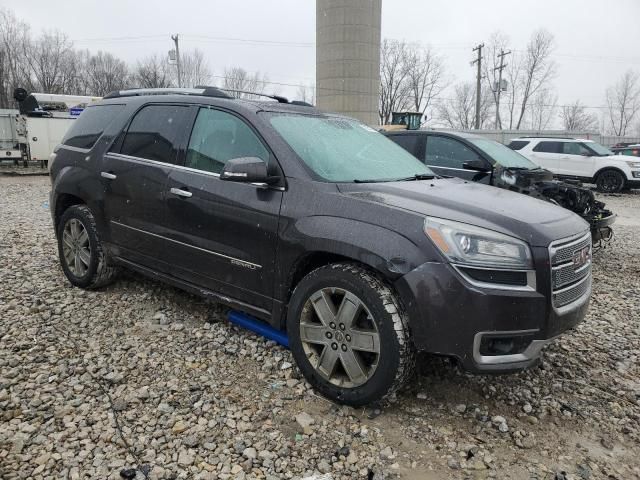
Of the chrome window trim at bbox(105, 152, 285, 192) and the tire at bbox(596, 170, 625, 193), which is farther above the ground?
the chrome window trim at bbox(105, 152, 285, 192)

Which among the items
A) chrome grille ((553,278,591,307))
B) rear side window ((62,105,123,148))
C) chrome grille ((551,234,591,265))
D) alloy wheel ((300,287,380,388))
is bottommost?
alloy wheel ((300,287,380,388))

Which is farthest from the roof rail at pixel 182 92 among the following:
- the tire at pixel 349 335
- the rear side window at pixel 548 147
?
the rear side window at pixel 548 147

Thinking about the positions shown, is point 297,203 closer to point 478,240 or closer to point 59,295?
point 478,240

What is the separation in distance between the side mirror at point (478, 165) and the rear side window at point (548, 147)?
1072 centimetres

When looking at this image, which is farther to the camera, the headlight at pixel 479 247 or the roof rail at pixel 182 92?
the roof rail at pixel 182 92

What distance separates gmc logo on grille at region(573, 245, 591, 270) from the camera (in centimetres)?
292

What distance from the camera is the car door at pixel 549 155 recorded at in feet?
53.7

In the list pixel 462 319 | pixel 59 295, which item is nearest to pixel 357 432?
pixel 462 319

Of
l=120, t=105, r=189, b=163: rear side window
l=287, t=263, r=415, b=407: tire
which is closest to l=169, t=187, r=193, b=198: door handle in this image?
l=120, t=105, r=189, b=163: rear side window

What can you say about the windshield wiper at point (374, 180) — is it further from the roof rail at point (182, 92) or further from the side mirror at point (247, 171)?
the roof rail at point (182, 92)

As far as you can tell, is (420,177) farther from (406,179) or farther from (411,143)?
(411,143)

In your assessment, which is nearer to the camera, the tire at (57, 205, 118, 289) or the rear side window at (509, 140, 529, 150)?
the tire at (57, 205, 118, 289)

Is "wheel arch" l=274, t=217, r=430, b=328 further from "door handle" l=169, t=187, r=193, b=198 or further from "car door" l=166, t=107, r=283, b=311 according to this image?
"door handle" l=169, t=187, r=193, b=198

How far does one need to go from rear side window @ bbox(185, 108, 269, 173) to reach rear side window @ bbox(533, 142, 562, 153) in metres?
15.2
